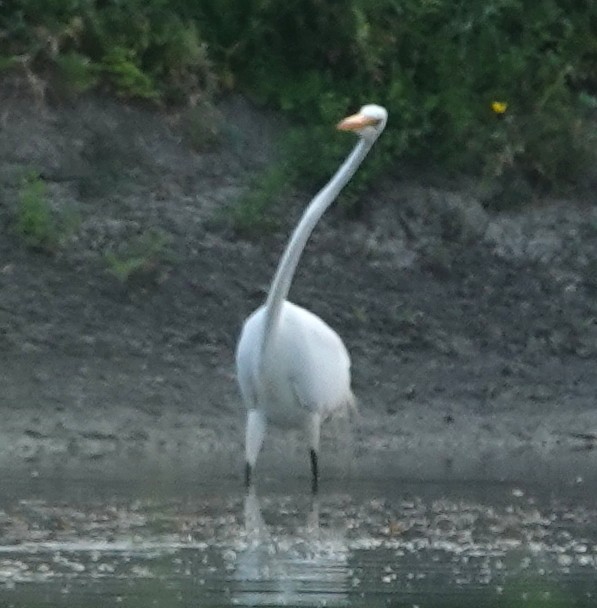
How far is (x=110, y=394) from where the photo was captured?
13.2 metres

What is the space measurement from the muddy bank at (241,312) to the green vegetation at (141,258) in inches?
1.1

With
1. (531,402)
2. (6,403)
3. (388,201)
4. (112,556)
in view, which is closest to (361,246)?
(388,201)

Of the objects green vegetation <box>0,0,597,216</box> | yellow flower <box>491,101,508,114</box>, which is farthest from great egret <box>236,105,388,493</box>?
yellow flower <box>491,101,508,114</box>

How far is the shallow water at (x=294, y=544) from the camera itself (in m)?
8.26

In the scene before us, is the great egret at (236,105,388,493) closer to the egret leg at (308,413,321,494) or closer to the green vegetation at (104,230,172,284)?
the egret leg at (308,413,321,494)

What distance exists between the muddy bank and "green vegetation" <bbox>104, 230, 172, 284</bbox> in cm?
3

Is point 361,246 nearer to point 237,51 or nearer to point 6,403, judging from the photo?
point 237,51

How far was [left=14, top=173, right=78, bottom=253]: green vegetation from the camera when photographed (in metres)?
14.1

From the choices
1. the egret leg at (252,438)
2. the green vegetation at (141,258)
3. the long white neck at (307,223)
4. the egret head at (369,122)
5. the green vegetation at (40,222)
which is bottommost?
the egret leg at (252,438)

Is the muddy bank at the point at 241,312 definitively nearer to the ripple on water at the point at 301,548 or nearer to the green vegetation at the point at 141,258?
the green vegetation at the point at 141,258

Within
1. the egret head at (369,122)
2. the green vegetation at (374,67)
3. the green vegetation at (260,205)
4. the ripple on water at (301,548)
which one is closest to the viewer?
the ripple on water at (301,548)

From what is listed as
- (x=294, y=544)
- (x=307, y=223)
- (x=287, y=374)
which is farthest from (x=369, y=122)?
(x=294, y=544)

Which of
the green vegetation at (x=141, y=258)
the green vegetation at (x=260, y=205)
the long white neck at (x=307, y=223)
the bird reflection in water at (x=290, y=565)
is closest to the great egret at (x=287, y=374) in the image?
the long white neck at (x=307, y=223)

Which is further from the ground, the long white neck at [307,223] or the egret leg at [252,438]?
the long white neck at [307,223]
